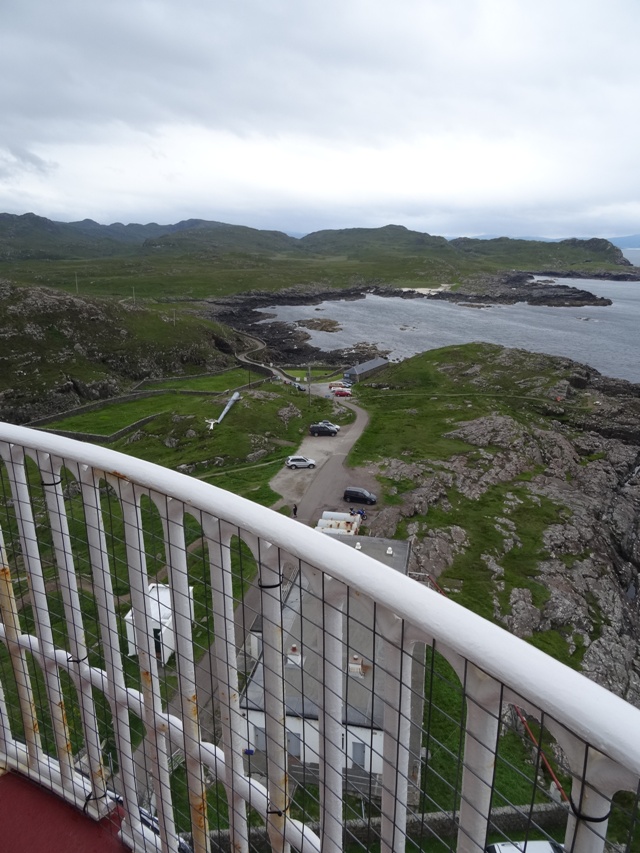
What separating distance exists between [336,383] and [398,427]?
16510 millimetres

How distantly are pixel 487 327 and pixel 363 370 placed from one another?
43479mm

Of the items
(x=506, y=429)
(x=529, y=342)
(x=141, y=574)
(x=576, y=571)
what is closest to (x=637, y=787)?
(x=141, y=574)

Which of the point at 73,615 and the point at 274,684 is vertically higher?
the point at 274,684

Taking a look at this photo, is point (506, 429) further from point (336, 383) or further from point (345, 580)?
point (345, 580)

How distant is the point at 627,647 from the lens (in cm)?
1906

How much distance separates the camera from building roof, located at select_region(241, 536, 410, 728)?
7.45ft

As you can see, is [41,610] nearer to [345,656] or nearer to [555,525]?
[345,656]

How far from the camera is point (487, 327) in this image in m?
93.1

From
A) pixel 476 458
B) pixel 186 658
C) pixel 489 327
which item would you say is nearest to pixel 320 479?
pixel 476 458

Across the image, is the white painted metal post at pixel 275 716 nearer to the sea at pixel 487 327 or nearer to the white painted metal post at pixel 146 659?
the white painted metal post at pixel 146 659

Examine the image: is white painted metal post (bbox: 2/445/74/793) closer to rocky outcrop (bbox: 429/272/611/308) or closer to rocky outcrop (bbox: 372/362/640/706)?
rocky outcrop (bbox: 372/362/640/706)

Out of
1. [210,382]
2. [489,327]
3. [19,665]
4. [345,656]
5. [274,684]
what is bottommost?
[210,382]

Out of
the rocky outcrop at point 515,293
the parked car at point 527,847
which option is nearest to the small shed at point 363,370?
the parked car at point 527,847

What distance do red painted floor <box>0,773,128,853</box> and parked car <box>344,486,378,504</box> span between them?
23.3 meters
